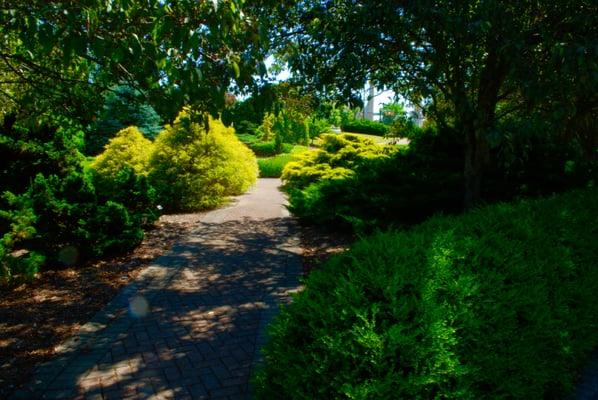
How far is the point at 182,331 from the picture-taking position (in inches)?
193

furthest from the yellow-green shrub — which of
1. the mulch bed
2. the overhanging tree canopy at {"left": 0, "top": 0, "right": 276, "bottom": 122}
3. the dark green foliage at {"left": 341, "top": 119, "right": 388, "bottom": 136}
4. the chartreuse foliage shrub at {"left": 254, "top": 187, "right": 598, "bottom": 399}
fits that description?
the dark green foliage at {"left": 341, "top": 119, "right": 388, "bottom": 136}

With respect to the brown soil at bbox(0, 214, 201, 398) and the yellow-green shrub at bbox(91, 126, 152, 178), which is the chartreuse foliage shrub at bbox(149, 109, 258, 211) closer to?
the yellow-green shrub at bbox(91, 126, 152, 178)

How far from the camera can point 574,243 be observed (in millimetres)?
4383

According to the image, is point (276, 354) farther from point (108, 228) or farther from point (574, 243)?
point (108, 228)

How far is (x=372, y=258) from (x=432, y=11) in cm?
359

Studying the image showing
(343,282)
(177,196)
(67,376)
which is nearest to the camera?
(343,282)

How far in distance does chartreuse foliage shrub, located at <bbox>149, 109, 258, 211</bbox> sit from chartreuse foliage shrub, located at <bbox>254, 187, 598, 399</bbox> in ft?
32.7

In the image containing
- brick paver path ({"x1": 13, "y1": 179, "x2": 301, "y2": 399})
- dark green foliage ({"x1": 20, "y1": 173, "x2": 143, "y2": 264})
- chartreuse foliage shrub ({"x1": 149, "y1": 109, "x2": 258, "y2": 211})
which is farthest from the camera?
chartreuse foliage shrub ({"x1": 149, "y1": 109, "x2": 258, "y2": 211})

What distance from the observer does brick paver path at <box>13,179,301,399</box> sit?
3.78m

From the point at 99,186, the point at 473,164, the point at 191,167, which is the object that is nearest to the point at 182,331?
the point at 473,164

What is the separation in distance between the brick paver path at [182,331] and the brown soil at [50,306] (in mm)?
197

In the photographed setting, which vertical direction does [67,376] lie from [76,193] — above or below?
below

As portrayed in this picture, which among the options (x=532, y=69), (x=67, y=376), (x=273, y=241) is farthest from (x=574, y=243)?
(x=273, y=241)

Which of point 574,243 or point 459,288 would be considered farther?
point 574,243
